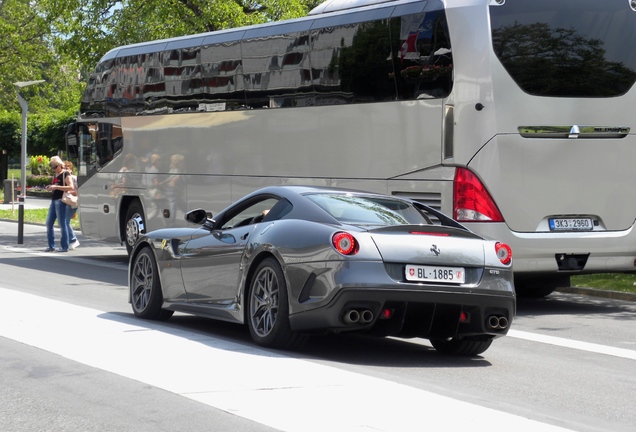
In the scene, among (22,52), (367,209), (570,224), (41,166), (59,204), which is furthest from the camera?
(41,166)

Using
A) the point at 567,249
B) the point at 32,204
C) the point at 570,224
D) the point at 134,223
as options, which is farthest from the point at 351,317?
the point at 32,204

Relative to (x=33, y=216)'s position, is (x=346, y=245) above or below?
above

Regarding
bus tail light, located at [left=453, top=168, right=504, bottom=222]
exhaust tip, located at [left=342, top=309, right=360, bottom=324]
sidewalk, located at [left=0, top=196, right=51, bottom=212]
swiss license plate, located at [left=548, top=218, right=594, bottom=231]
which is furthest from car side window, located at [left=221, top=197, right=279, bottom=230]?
sidewalk, located at [left=0, top=196, right=51, bottom=212]

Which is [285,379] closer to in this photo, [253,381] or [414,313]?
[253,381]

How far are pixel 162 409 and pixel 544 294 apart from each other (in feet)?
33.0

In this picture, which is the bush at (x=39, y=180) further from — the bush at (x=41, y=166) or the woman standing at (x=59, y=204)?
the woman standing at (x=59, y=204)

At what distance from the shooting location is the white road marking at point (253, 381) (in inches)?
256

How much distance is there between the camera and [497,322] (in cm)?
916

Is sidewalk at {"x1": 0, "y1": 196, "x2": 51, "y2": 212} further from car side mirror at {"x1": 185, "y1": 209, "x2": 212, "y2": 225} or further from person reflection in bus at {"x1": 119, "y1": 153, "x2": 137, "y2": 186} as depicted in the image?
car side mirror at {"x1": 185, "y1": 209, "x2": 212, "y2": 225}

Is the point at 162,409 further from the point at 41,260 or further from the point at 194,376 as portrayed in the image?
the point at 41,260

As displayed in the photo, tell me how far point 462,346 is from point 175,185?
34.1ft

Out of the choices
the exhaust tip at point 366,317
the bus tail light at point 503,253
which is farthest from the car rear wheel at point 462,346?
the exhaust tip at point 366,317

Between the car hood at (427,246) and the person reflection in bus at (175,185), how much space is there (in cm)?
1057

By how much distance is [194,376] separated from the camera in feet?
25.6
